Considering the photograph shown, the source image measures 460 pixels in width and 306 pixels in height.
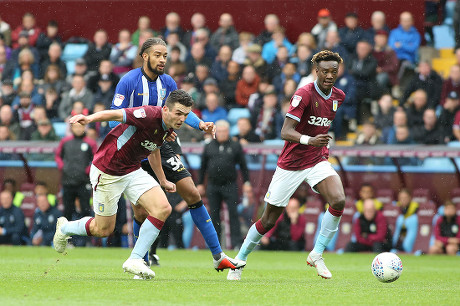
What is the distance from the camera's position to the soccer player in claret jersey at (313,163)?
9961mm

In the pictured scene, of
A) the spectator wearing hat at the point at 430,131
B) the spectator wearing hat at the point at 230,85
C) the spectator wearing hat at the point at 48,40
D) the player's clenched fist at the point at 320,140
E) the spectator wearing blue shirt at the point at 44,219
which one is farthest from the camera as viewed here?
the spectator wearing hat at the point at 48,40

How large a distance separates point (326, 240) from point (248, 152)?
7.16m

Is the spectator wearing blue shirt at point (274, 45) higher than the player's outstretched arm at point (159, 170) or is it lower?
higher

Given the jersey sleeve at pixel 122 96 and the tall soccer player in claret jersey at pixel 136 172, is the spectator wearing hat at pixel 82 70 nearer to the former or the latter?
the jersey sleeve at pixel 122 96

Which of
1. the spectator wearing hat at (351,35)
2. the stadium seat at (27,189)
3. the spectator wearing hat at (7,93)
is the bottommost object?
the stadium seat at (27,189)

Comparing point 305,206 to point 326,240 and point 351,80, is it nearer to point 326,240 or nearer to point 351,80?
point 351,80

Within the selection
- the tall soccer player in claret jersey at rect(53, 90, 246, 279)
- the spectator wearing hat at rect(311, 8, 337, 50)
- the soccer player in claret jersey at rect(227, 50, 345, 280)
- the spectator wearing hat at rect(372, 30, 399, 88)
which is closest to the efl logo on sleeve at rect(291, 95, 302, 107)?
the soccer player in claret jersey at rect(227, 50, 345, 280)

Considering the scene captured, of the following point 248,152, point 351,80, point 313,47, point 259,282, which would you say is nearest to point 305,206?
point 248,152

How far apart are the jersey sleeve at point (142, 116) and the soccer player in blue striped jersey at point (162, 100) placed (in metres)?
0.67

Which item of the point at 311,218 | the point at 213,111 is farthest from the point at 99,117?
the point at 213,111

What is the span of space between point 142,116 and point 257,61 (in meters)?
10.5

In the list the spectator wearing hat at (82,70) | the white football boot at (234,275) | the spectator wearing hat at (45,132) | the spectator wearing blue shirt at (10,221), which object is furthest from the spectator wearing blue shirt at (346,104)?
the white football boot at (234,275)

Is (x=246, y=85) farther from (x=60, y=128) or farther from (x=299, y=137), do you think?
(x=299, y=137)

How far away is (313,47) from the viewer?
18859 mm
